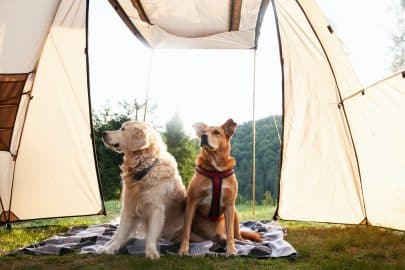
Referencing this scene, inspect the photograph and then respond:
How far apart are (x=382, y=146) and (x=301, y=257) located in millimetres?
1682

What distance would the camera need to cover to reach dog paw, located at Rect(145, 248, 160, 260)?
3845 mm

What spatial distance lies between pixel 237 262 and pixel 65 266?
4.58 ft

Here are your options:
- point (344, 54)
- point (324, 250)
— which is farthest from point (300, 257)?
point (344, 54)

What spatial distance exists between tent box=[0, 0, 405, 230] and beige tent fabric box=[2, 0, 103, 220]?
0.6 inches

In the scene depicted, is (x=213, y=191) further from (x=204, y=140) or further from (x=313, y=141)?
(x=313, y=141)

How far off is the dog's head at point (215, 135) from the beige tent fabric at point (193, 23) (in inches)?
75.6

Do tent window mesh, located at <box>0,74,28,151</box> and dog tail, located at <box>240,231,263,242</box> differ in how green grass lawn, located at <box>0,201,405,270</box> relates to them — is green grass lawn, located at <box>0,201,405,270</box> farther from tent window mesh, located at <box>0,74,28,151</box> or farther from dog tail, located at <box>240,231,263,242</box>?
tent window mesh, located at <box>0,74,28,151</box>

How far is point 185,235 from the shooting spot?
411 cm

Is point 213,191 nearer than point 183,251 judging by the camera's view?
No

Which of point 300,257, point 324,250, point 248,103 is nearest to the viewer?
point 300,257

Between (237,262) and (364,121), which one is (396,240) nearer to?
(364,121)

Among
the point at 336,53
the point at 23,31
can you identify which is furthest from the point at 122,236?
the point at 336,53

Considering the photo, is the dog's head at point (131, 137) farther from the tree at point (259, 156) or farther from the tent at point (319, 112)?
the tree at point (259, 156)

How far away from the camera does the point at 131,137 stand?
4.20 metres
